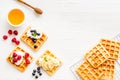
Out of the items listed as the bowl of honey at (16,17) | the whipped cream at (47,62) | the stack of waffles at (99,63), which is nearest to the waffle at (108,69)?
the stack of waffles at (99,63)

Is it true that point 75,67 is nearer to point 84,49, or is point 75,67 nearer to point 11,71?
point 84,49

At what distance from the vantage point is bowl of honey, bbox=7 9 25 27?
63.4 inches

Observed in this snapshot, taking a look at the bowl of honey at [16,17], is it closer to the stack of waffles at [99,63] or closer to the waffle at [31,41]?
the waffle at [31,41]

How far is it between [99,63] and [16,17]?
13.6 inches

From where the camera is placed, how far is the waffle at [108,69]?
1630mm

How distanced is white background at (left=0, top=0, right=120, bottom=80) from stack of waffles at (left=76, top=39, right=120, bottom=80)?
3 centimetres

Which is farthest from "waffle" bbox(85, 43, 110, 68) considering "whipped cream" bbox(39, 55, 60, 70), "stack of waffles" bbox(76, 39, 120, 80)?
"whipped cream" bbox(39, 55, 60, 70)

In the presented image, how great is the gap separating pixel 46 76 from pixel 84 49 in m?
0.17

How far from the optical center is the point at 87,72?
1634mm

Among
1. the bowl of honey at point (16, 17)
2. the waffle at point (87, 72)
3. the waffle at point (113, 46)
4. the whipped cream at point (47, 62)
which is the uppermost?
the bowl of honey at point (16, 17)

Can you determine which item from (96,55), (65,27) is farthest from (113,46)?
(65,27)

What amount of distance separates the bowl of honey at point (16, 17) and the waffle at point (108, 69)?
34 cm

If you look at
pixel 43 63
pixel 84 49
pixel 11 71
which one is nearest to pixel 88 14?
pixel 84 49

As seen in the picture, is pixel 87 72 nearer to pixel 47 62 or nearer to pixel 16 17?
pixel 47 62
